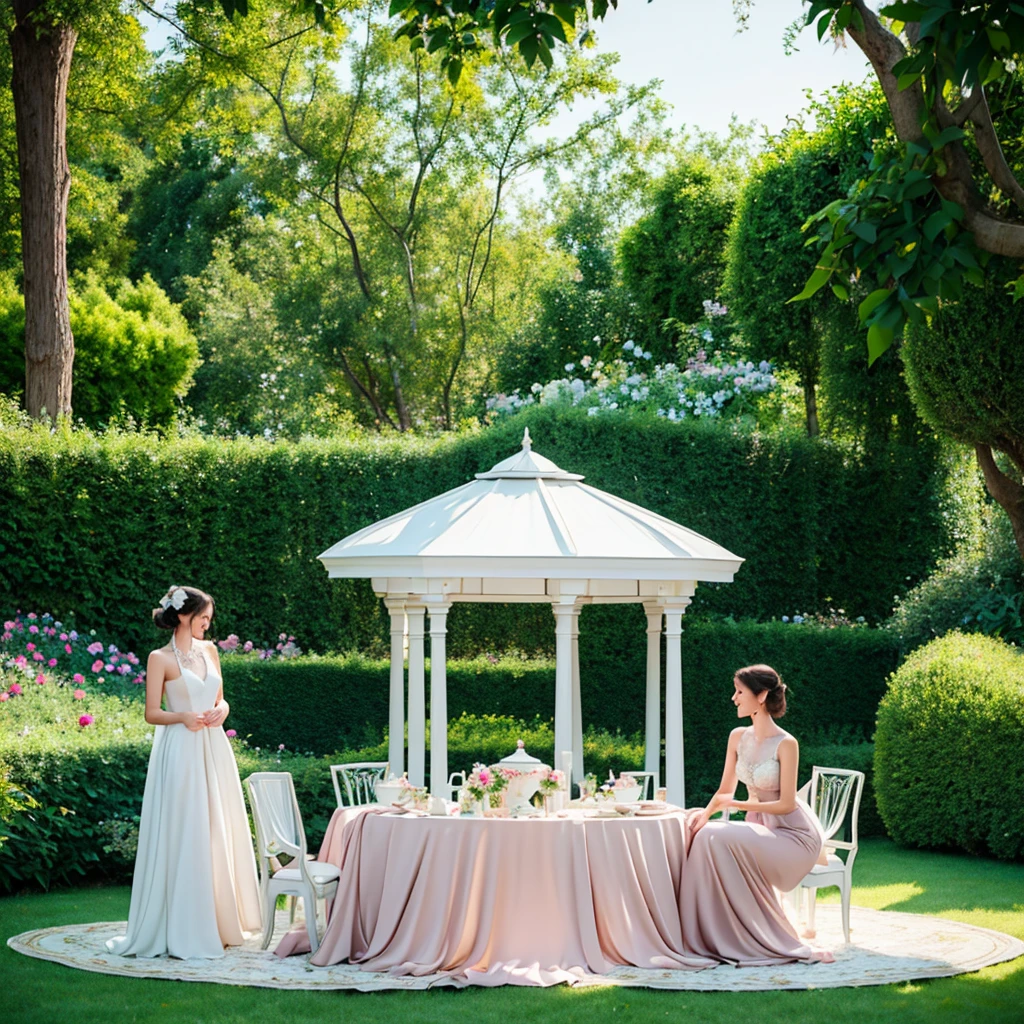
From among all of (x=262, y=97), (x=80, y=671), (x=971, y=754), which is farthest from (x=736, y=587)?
(x=262, y=97)

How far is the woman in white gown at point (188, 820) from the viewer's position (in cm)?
737

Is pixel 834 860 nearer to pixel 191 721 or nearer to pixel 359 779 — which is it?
pixel 359 779

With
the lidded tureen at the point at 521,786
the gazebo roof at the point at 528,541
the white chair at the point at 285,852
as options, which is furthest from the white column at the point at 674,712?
the white chair at the point at 285,852

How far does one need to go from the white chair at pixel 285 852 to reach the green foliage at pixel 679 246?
15645 millimetres

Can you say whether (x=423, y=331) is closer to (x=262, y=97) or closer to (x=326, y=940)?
(x=262, y=97)

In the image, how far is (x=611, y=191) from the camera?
29.8 metres

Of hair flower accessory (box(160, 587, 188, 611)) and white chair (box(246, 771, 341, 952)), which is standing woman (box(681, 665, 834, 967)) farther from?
hair flower accessory (box(160, 587, 188, 611))

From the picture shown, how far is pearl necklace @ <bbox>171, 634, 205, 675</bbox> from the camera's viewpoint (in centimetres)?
772

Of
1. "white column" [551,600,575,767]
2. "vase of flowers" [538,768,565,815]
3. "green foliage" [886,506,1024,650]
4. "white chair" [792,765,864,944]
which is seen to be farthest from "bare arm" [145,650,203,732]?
"green foliage" [886,506,1024,650]

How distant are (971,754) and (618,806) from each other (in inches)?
187

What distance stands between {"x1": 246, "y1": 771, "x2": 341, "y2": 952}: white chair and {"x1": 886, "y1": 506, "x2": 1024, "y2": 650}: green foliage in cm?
809

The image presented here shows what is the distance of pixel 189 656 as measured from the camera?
7.77 m

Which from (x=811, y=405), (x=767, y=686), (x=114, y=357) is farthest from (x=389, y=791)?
(x=114, y=357)

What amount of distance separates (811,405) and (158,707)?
13372 mm
